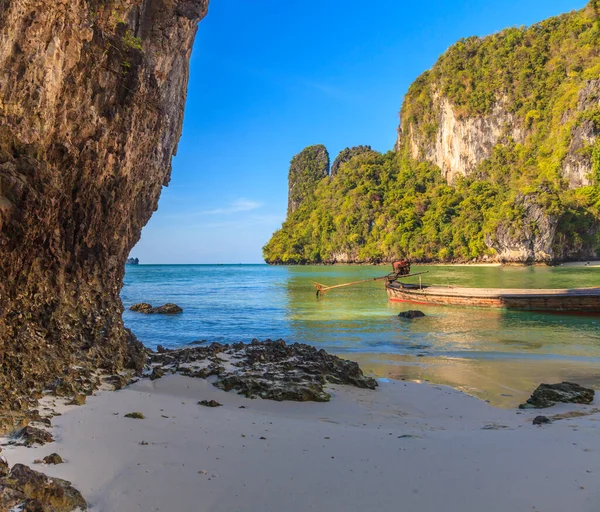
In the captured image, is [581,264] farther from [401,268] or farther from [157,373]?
[157,373]

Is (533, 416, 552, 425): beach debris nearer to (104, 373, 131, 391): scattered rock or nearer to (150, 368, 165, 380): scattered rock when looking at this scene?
(150, 368, 165, 380): scattered rock

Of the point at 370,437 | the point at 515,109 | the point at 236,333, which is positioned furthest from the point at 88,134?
the point at 515,109

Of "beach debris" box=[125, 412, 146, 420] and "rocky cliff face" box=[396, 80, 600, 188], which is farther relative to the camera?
"rocky cliff face" box=[396, 80, 600, 188]

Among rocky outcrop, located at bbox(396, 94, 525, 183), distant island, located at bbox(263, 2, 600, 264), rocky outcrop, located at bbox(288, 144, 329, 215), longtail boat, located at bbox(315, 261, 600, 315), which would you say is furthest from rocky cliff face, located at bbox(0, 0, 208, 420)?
rocky outcrop, located at bbox(288, 144, 329, 215)

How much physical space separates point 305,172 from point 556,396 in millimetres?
169485

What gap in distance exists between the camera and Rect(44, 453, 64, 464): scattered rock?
361cm

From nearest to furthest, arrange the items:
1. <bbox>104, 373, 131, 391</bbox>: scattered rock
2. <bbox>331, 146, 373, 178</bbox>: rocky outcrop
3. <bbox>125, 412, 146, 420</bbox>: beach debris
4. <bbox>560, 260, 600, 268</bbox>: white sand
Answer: <bbox>125, 412, 146, 420</bbox>: beach debris < <bbox>104, 373, 131, 391</bbox>: scattered rock < <bbox>560, 260, 600, 268</bbox>: white sand < <bbox>331, 146, 373, 178</bbox>: rocky outcrop

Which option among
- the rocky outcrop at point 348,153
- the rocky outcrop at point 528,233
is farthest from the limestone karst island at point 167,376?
the rocky outcrop at point 348,153

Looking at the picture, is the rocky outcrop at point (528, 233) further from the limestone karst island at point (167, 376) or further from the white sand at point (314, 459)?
the white sand at point (314, 459)

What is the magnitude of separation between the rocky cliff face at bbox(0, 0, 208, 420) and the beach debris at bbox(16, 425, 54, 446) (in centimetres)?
94

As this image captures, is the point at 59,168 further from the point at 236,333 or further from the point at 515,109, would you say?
the point at 515,109

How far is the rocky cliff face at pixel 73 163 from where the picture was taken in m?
4.84

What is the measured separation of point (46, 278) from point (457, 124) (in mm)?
111603

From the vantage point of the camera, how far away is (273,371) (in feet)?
25.7
